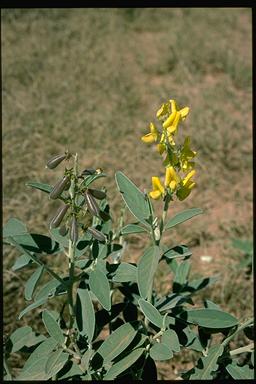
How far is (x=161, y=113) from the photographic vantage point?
3.65 feet

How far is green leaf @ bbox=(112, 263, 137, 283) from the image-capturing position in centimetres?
115

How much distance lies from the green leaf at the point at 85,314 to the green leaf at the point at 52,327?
0.14ft

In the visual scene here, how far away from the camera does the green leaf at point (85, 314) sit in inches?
45.0

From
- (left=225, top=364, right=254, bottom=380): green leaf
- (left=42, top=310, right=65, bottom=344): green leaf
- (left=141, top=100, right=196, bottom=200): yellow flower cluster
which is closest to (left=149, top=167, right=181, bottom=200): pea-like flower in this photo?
(left=141, top=100, right=196, bottom=200): yellow flower cluster

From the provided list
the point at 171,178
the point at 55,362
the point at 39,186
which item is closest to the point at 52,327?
the point at 55,362

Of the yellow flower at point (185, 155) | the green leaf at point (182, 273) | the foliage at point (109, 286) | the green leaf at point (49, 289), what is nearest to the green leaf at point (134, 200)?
the foliage at point (109, 286)

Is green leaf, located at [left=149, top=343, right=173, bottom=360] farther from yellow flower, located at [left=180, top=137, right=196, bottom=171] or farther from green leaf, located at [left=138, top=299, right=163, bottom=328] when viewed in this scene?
yellow flower, located at [left=180, top=137, right=196, bottom=171]

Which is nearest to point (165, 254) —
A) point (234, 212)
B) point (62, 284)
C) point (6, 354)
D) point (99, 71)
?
point (62, 284)

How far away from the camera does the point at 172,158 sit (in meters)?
1.10

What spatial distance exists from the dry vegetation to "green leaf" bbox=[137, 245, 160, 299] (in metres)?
0.75

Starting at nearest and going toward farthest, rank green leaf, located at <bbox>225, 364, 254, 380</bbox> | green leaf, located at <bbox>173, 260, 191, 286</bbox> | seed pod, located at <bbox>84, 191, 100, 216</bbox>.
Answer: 1. seed pod, located at <bbox>84, 191, 100, 216</bbox>
2. green leaf, located at <bbox>225, 364, 254, 380</bbox>
3. green leaf, located at <bbox>173, 260, 191, 286</bbox>

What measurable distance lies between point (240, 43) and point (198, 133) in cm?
127
